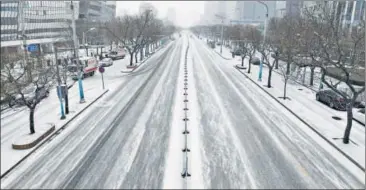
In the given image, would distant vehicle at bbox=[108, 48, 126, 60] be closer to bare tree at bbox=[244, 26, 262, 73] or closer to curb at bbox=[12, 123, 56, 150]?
bare tree at bbox=[244, 26, 262, 73]

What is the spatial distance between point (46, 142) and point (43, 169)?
306cm

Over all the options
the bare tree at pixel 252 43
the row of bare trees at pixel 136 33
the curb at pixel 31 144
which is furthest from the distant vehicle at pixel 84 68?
the bare tree at pixel 252 43

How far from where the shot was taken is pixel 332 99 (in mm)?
21125

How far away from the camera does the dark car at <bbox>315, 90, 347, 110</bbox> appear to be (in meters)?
20.5

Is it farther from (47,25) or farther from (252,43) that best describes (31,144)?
(47,25)

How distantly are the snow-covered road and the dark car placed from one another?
3940mm

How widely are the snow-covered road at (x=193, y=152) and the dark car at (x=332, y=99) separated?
3940 millimetres

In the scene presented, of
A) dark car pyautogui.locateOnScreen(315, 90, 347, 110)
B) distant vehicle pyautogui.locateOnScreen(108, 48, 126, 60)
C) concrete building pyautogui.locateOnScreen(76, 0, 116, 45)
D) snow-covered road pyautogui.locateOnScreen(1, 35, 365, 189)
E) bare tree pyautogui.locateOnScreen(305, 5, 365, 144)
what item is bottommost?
snow-covered road pyautogui.locateOnScreen(1, 35, 365, 189)

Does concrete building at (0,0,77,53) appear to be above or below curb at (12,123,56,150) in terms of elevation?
above

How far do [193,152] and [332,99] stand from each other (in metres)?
13.5

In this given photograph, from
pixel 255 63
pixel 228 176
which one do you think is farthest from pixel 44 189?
pixel 255 63

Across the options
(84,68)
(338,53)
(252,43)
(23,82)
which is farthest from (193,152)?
(252,43)

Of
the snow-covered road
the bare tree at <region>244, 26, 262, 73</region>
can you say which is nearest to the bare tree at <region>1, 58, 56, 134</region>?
the snow-covered road

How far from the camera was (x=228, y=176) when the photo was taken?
1134cm
